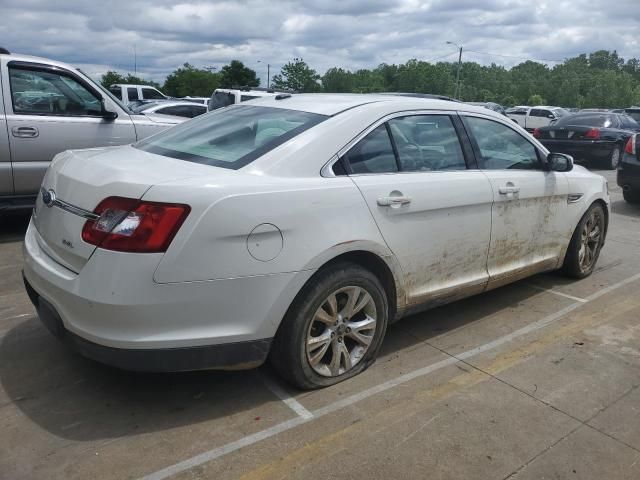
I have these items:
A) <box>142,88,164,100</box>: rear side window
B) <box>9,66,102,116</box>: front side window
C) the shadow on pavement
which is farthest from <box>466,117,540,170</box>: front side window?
<box>142,88,164,100</box>: rear side window

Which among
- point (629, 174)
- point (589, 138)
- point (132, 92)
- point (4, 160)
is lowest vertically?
point (629, 174)

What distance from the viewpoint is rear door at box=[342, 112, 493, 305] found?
332 cm

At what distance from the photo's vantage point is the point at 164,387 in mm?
3174

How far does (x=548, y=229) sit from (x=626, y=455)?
7.19 ft

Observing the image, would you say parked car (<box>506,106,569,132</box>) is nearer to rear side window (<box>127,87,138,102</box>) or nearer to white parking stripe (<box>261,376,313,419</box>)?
rear side window (<box>127,87,138,102</box>)

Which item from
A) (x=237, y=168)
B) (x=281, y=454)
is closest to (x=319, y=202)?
(x=237, y=168)

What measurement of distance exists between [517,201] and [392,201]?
134cm

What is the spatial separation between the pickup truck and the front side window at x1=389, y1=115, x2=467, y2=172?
403cm

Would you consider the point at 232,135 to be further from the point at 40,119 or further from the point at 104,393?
the point at 40,119

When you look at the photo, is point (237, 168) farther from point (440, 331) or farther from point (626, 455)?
point (626, 455)

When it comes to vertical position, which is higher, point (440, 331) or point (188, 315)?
point (188, 315)

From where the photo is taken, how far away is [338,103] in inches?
141

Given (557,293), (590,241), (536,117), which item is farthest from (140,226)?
(536,117)

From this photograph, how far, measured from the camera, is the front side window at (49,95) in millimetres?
5923
